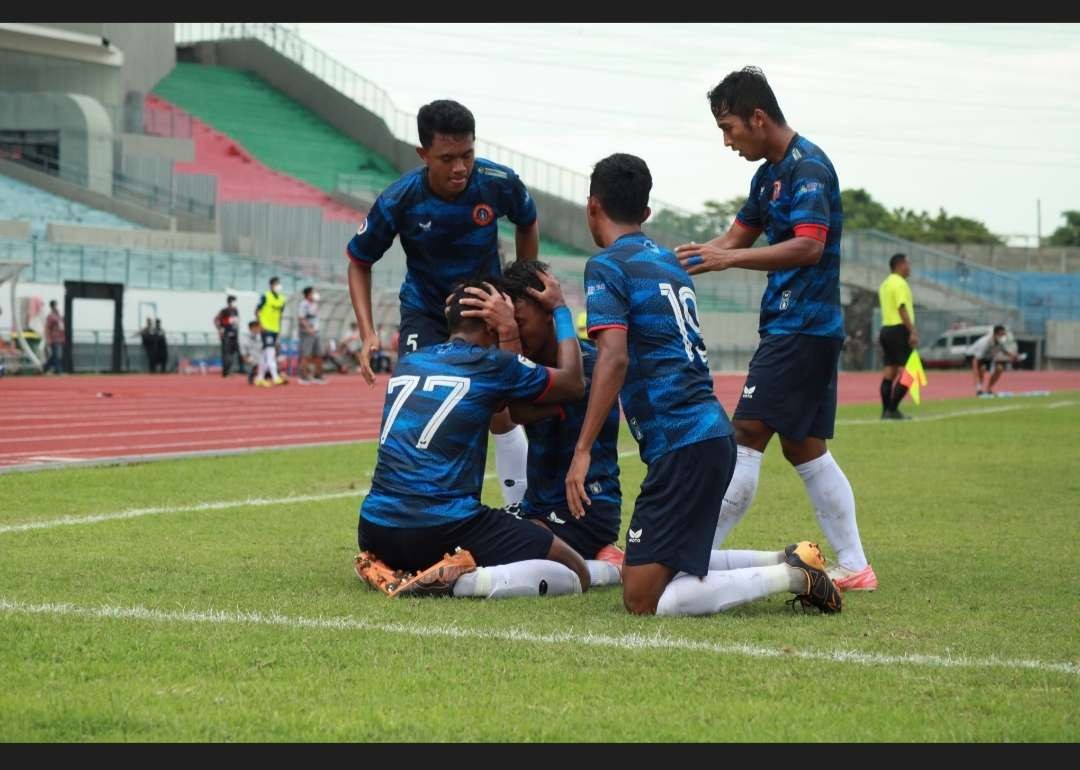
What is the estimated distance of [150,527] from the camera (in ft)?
28.7

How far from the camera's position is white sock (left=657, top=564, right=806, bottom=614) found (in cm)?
610

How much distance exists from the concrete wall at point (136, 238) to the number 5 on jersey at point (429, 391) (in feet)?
115

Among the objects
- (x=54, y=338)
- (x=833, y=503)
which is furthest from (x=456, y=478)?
(x=54, y=338)

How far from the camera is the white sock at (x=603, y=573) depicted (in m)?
7.14

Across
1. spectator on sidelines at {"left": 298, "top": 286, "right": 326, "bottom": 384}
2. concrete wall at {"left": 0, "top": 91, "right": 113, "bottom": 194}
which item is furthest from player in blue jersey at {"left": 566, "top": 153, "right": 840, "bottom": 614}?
concrete wall at {"left": 0, "top": 91, "right": 113, "bottom": 194}

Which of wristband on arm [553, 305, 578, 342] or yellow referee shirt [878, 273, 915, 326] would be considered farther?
yellow referee shirt [878, 273, 915, 326]

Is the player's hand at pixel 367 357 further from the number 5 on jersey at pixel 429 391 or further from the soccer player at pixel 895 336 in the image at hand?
the soccer player at pixel 895 336

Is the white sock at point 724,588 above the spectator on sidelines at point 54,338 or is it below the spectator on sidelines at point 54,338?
below

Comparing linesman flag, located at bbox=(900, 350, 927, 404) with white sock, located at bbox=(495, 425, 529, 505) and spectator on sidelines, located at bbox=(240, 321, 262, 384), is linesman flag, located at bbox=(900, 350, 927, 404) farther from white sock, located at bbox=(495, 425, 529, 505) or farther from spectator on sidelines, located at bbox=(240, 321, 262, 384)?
spectator on sidelines, located at bbox=(240, 321, 262, 384)

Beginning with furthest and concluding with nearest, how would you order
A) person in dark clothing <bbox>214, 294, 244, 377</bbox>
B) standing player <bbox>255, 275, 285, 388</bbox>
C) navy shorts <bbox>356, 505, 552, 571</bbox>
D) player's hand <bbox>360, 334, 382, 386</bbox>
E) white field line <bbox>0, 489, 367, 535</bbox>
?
person in dark clothing <bbox>214, 294, 244, 377</bbox>, standing player <bbox>255, 275, 285, 388</bbox>, white field line <bbox>0, 489, 367, 535</bbox>, player's hand <bbox>360, 334, 382, 386</bbox>, navy shorts <bbox>356, 505, 552, 571</bbox>

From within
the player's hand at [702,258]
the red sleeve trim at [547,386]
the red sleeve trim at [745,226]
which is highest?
the red sleeve trim at [745,226]

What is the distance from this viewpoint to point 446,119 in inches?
292

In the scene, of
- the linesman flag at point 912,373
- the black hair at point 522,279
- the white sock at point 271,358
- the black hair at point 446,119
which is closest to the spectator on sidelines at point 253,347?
the white sock at point 271,358

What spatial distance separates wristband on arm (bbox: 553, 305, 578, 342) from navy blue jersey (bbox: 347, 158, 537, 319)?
2.74 feet
